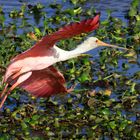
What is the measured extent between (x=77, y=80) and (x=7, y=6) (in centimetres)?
429

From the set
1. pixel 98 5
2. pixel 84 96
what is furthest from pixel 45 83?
pixel 98 5

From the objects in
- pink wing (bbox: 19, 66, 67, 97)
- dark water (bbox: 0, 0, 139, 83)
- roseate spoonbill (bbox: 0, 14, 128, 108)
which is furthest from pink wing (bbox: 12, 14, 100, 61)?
dark water (bbox: 0, 0, 139, 83)

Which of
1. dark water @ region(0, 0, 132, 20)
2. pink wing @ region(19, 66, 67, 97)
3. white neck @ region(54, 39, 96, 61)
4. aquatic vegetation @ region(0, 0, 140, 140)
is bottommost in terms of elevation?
dark water @ region(0, 0, 132, 20)

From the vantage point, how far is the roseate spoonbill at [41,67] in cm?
736

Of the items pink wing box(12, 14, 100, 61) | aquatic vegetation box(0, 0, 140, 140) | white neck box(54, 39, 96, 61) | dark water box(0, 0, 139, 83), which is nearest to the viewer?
pink wing box(12, 14, 100, 61)

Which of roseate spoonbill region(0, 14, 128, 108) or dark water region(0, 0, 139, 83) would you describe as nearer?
roseate spoonbill region(0, 14, 128, 108)

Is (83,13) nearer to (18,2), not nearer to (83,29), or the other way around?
(18,2)

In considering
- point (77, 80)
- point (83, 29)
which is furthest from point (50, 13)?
point (83, 29)

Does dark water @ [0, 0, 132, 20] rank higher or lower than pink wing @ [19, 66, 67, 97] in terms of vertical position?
lower

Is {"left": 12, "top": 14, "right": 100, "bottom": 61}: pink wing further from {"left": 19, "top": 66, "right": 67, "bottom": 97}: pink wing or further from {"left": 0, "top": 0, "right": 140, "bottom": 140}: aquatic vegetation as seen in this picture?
{"left": 0, "top": 0, "right": 140, "bottom": 140}: aquatic vegetation

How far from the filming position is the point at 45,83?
792cm

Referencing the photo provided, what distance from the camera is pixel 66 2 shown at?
1330 cm

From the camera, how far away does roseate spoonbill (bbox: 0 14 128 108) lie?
736cm

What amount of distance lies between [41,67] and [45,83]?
45 cm
